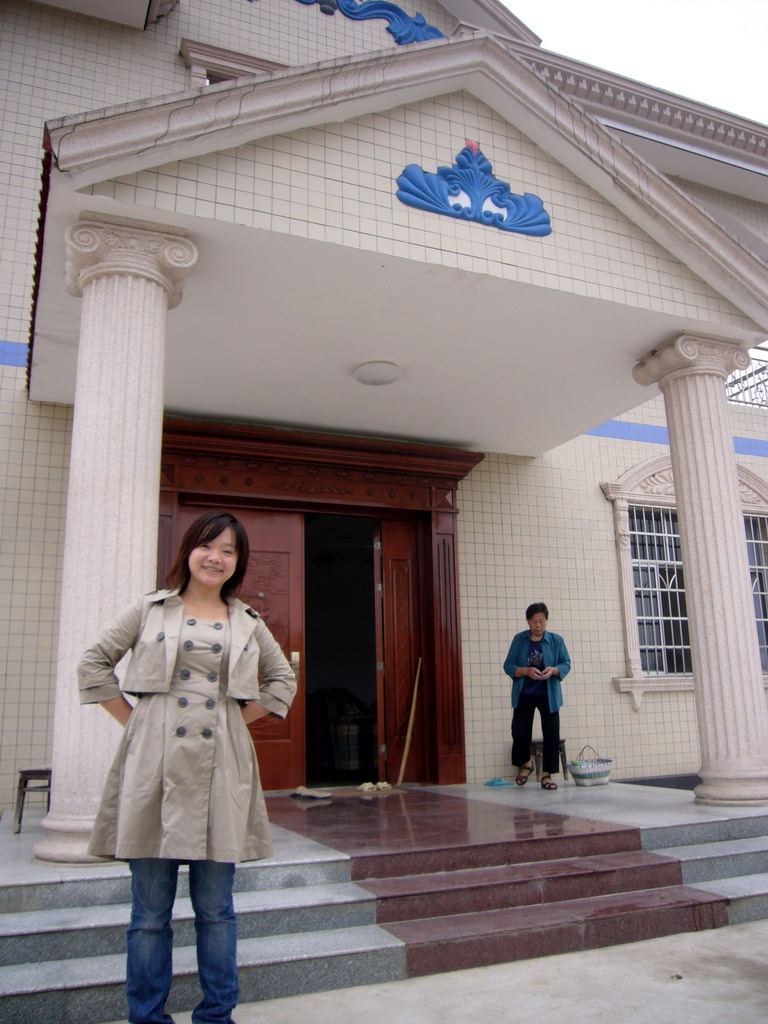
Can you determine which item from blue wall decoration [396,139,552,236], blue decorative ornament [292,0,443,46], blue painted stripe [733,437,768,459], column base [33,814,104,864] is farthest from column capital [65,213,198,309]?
blue painted stripe [733,437,768,459]

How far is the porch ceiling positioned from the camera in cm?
504

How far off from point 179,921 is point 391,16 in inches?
374

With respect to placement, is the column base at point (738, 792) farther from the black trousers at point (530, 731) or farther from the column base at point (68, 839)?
the column base at point (68, 839)

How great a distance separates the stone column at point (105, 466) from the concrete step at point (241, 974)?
673 mm

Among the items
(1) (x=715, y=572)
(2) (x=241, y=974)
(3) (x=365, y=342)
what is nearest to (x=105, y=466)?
(2) (x=241, y=974)

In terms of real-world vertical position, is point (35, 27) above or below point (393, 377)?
above

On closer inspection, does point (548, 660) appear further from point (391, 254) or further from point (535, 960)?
point (391, 254)

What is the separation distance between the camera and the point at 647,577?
8.91 meters

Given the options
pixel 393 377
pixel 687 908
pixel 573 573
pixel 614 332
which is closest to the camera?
pixel 687 908

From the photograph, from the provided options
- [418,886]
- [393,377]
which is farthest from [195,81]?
[418,886]

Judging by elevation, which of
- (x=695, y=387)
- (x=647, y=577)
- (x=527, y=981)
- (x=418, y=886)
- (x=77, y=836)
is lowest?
(x=527, y=981)

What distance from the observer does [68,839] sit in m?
3.74

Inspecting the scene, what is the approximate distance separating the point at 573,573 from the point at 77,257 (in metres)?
5.81

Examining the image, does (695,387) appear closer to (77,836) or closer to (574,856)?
(574,856)
